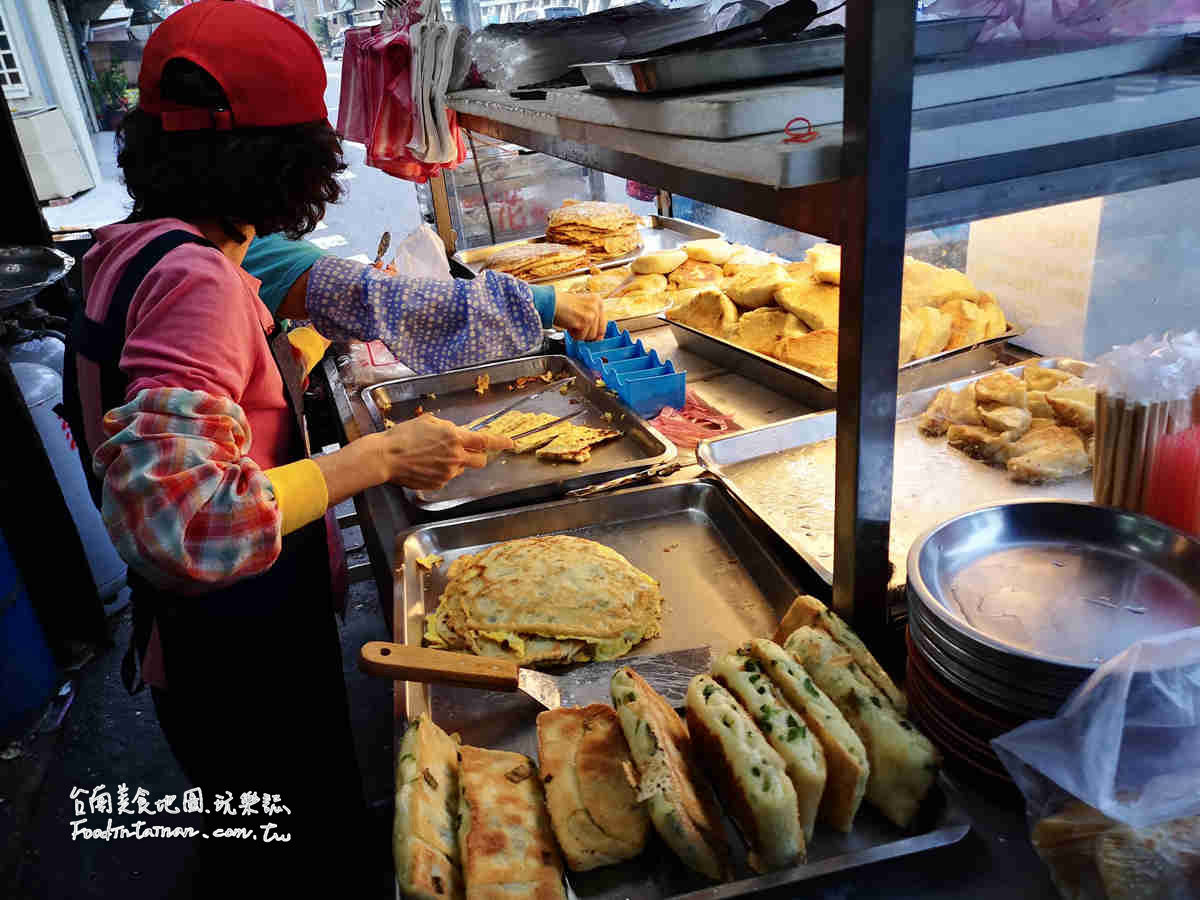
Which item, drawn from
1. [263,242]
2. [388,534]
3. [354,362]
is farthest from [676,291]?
[388,534]

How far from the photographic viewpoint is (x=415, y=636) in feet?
4.81

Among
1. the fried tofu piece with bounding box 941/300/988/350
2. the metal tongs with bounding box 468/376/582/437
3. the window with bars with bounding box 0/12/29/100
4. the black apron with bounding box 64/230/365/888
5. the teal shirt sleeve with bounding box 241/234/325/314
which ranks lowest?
the black apron with bounding box 64/230/365/888

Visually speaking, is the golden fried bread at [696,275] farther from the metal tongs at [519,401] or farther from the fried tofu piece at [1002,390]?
the fried tofu piece at [1002,390]

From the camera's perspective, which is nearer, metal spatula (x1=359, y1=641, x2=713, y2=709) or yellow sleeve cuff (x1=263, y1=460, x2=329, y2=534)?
metal spatula (x1=359, y1=641, x2=713, y2=709)

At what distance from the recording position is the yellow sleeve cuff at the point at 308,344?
2.76 m

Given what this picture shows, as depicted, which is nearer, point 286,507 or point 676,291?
point 286,507

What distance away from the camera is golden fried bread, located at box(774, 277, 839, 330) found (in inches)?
90.1

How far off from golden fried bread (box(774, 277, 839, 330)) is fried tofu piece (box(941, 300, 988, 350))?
0.33 metres

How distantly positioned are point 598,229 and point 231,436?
2.47 m

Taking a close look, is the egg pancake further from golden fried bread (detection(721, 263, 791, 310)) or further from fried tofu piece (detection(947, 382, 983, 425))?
golden fried bread (detection(721, 263, 791, 310))

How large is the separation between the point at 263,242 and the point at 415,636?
1406mm

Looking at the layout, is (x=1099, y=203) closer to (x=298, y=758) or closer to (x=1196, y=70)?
(x=1196, y=70)

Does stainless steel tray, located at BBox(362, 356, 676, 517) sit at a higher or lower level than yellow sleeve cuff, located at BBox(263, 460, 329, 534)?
lower

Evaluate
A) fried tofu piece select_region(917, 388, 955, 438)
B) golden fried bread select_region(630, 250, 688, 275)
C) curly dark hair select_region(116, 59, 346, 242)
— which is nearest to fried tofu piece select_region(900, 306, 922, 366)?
fried tofu piece select_region(917, 388, 955, 438)
